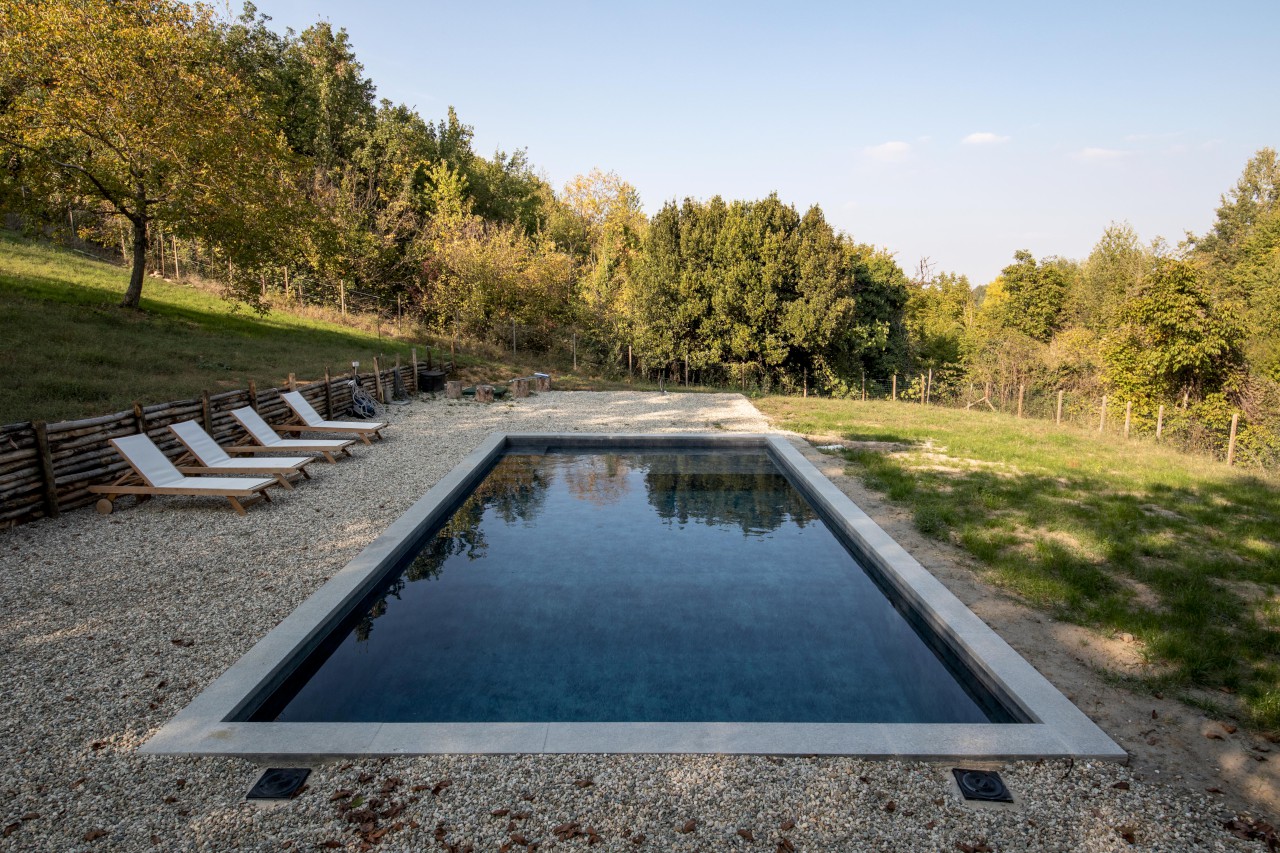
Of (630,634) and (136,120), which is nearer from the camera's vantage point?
(630,634)

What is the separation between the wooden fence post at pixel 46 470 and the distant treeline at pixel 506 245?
36.5 feet

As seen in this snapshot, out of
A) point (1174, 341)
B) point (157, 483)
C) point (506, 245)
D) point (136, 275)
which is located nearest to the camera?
point (157, 483)

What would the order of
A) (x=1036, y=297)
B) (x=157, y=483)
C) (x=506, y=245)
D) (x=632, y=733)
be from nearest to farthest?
(x=632, y=733) < (x=157, y=483) < (x=506, y=245) < (x=1036, y=297)

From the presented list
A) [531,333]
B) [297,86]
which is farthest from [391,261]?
[297,86]

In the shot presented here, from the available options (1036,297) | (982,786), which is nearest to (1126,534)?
(982,786)

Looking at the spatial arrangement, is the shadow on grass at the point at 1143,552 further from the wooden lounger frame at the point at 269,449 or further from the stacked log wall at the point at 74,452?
the stacked log wall at the point at 74,452

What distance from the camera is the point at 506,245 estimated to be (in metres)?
26.4

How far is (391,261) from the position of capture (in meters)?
29.1

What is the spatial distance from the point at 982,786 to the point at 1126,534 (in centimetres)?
484

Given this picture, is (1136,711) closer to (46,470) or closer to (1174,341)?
(46,470)

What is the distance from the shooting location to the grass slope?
11.2 m

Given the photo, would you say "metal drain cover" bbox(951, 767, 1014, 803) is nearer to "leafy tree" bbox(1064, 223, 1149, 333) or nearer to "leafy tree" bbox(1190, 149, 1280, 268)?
"leafy tree" bbox(1064, 223, 1149, 333)

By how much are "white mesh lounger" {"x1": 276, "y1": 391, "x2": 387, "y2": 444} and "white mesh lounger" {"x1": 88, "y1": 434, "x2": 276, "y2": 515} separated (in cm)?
312

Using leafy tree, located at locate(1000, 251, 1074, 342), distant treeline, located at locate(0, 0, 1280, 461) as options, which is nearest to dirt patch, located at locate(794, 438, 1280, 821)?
distant treeline, located at locate(0, 0, 1280, 461)
